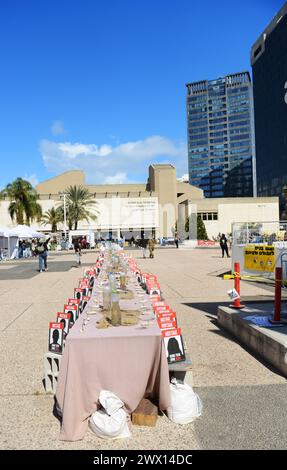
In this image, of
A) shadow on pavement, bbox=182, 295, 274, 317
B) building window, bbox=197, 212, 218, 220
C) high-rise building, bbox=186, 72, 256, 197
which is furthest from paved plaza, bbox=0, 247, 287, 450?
high-rise building, bbox=186, 72, 256, 197

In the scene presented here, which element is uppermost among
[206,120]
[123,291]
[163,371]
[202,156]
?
[206,120]

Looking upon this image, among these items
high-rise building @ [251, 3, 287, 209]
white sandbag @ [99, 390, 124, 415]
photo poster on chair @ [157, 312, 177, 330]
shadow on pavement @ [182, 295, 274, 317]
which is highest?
high-rise building @ [251, 3, 287, 209]

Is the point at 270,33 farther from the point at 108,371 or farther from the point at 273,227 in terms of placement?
the point at 108,371

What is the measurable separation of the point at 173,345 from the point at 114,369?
0.83 meters

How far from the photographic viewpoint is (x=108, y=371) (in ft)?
12.7

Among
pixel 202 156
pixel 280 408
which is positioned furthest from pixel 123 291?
pixel 202 156

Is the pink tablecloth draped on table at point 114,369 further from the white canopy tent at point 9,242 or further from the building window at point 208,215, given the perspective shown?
the building window at point 208,215

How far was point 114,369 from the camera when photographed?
3891 mm

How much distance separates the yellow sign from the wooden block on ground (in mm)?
11155

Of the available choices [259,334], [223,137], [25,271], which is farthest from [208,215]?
[223,137]

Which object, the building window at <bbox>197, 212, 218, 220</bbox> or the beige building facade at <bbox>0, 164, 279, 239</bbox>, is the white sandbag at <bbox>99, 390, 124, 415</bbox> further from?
the building window at <bbox>197, 212, 218, 220</bbox>

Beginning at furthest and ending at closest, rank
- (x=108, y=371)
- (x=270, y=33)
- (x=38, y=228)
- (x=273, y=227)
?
(x=270, y=33)
(x=38, y=228)
(x=273, y=227)
(x=108, y=371)

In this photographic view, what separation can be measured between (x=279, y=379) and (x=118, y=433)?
7.53 ft

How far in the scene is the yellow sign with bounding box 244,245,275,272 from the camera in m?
14.3
